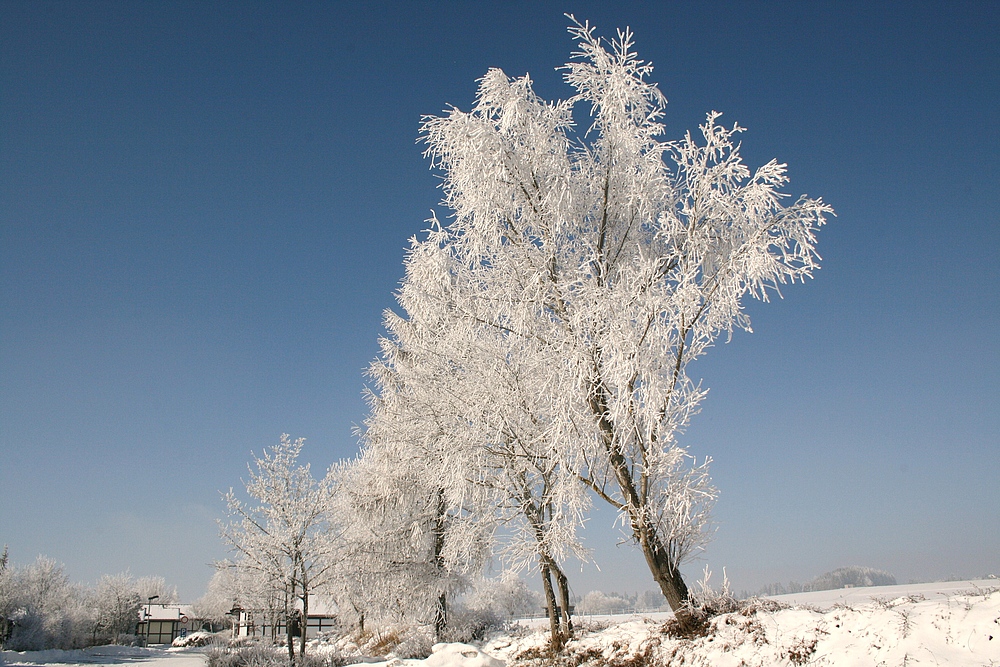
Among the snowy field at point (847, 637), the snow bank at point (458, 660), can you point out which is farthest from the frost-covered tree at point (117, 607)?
the snowy field at point (847, 637)

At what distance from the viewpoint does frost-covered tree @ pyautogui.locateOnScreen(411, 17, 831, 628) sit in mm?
6707

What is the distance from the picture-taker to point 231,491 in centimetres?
1967

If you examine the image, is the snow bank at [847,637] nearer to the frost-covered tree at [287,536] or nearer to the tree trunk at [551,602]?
the tree trunk at [551,602]

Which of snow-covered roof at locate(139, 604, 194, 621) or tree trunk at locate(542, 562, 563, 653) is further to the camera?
snow-covered roof at locate(139, 604, 194, 621)

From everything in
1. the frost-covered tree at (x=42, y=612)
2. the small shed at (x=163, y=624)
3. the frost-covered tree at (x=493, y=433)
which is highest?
the frost-covered tree at (x=493, y=433)

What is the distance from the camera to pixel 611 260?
8094mm

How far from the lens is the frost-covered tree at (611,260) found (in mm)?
6707

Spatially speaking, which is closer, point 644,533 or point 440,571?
Result: point 644,533

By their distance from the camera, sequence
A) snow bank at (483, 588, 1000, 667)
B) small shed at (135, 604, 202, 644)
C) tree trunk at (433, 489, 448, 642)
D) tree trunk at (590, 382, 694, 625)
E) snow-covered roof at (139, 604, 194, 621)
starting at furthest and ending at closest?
snow-covered roof at (139, 604, 194, 621)
small shed at (135, 604, 202, 644)
tree trunk at (433, 489, 448, 642)
tree trunk at (590, 382, 694, 625)
snow bank at (483, 588, 1000, 667)

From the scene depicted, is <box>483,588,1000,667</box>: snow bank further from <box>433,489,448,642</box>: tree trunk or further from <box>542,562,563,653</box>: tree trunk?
<box>433,489,448,642</box>: tree trunk

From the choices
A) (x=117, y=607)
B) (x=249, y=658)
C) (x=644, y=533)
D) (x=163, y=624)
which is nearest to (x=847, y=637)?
(x=644, y=533)

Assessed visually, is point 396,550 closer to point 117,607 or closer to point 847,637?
point 847,637

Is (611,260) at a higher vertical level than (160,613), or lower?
higher

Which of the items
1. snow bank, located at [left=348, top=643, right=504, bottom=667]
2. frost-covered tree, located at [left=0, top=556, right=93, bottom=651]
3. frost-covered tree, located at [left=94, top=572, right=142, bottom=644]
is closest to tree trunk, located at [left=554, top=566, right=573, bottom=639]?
snow bank, located at [left=348, top=643, right=504, bottom=667]
